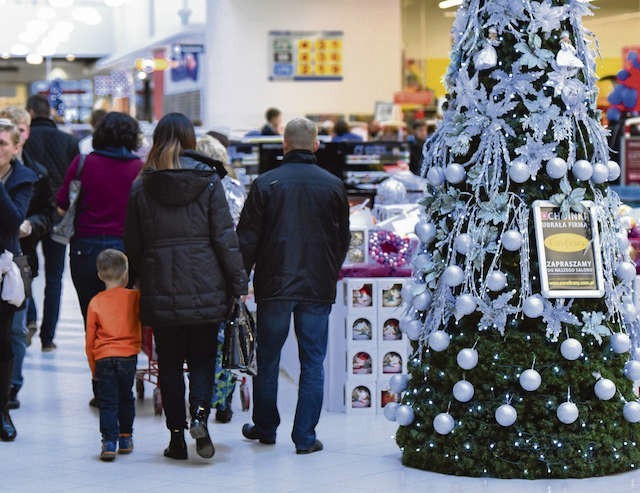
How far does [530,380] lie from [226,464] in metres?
1.51

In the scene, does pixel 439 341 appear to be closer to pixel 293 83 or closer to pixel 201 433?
pixel 201 433

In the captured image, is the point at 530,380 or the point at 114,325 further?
the point at 114,325

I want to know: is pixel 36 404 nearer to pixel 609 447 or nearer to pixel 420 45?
pixel 609 447

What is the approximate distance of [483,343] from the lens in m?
5.95

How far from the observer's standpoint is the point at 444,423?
19.5 feet

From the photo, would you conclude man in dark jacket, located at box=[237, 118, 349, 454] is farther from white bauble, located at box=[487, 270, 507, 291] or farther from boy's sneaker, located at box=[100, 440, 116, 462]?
white bauble, located at box=[487, 270, 507, 291]

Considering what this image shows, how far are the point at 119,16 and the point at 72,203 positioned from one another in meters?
31.1

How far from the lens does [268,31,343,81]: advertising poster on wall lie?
23.0m

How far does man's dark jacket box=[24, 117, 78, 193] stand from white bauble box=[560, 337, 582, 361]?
570 centimetres

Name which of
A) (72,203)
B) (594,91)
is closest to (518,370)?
(594,91)

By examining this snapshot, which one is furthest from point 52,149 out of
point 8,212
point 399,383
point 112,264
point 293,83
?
point 293,83

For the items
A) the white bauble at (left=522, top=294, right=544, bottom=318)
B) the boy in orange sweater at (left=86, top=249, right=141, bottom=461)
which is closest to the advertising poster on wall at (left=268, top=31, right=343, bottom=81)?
the boy in orange sweater at (left=86, top=249, right=141, bottom=461)

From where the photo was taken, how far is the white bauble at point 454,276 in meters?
5.96

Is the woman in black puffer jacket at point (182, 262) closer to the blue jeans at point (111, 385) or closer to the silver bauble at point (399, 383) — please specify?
the blue jeans at point (111, 385)
